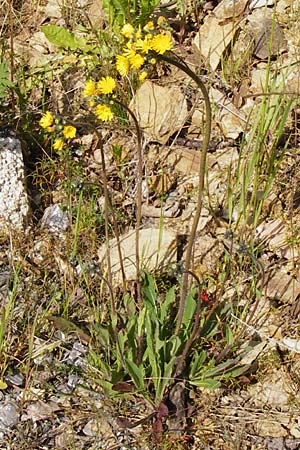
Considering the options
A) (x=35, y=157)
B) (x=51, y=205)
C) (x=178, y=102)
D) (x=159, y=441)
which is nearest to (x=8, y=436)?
(x=159, y=441)

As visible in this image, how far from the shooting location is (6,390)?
8.81 ft

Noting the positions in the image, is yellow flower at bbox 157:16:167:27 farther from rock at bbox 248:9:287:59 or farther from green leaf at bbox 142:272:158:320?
green leaf at bbox 142:272:158:320

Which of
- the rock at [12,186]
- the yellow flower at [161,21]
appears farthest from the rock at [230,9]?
the rock at [12,186]

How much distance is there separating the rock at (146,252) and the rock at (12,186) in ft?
1.31

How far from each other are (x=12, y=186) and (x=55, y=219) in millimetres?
226

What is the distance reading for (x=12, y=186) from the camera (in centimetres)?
313

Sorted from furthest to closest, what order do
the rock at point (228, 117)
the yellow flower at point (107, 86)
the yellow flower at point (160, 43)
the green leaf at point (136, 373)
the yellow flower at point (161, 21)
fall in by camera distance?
1. the yellow flower at point (161, 21)
2. the rock at point (228, 117)
3. the green leaf at point (136, 373)
4. the yellow flower at point (107, 86)
5. the yellow flower at point (160, 43)

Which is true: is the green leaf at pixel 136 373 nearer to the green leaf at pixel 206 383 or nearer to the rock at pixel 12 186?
the green leaf at pixel 206 383

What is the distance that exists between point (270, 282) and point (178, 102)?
1.04 m

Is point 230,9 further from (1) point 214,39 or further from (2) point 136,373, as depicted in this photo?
(2) point 136,373

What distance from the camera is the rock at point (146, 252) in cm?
290

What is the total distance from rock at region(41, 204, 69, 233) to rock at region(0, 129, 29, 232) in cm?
9

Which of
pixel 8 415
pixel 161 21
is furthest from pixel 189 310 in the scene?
pixel 161 21

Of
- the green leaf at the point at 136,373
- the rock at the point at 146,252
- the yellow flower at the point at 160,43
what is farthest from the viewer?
the rock at the point at 146,252
